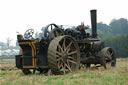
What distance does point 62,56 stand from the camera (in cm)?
833

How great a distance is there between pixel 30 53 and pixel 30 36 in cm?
77

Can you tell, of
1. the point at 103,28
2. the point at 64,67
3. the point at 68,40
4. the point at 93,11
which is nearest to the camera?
the point at 64,67

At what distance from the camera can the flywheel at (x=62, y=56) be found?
7.61 meters

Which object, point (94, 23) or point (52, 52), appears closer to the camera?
point (52, 52)

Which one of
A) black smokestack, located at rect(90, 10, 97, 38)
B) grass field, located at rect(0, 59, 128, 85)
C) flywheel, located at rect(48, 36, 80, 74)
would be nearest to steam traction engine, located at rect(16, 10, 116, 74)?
flywheel, located at rect(48, 36, 80, 74)

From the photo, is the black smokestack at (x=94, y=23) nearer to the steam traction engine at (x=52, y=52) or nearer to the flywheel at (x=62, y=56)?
the steam traction engine at (x=52, y=52)

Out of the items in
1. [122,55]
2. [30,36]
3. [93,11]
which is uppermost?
[93,11]

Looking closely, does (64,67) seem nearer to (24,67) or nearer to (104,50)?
(24,67)

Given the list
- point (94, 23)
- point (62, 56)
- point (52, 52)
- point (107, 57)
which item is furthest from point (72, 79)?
point (94, 23)

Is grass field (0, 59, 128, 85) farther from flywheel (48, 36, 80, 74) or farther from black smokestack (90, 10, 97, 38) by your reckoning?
black smokestack (90, 10, 97, 38)

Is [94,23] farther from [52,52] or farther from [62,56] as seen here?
[52,52]

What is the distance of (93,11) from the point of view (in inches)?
498

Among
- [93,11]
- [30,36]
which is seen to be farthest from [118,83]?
[93,11]

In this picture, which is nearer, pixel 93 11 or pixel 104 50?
pixel 104 50
